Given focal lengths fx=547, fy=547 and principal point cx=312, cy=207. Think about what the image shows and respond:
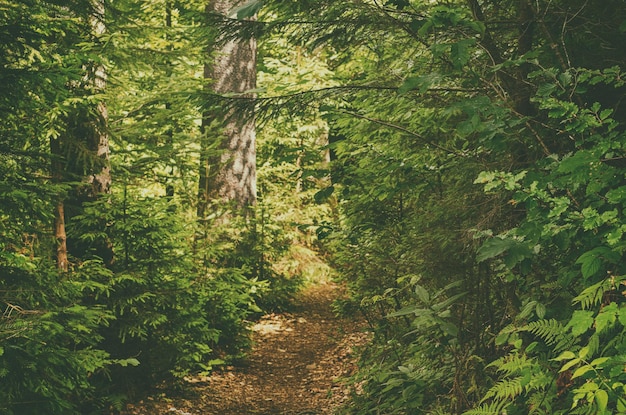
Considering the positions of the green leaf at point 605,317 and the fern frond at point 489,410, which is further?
the fern frond at point 489,410

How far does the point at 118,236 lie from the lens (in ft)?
19.7

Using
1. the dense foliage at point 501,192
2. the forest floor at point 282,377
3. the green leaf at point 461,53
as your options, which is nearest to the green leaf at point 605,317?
the dense foliage at point 501,192

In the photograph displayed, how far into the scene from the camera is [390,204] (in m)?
6.78

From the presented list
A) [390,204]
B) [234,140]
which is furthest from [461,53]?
[234,140]

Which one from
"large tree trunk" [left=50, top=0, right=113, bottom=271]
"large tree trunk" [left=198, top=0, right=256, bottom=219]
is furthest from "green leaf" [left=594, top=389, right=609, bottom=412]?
"large tree trunk" [left=198, top=0, right=256, bottom=219]

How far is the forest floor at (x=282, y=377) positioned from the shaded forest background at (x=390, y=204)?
347 millimetres

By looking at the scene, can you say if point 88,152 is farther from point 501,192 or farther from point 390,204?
point 501,192

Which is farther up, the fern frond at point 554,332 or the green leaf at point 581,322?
the green leaf at point 581,322

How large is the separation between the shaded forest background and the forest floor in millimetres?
347

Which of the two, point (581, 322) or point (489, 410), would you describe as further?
point (489, 410)

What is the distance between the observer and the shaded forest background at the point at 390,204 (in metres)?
3.10

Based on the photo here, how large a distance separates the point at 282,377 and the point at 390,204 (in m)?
3.08

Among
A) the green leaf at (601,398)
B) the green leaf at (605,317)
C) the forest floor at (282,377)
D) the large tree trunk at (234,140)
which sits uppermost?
the large tree trunk at (234,140)

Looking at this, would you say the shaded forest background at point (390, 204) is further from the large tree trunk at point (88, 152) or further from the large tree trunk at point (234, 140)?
the large tree trunk at point (234, 140)
